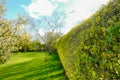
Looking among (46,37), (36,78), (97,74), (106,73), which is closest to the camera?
(106,73)

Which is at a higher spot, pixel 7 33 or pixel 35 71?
pixel 7 33

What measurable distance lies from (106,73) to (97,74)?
0.52m

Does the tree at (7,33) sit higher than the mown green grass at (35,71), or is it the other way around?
the tree at (7,33)

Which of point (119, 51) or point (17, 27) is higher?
point (17, 27)

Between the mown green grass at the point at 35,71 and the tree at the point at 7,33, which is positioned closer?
the mown green grass at the point at 35,71

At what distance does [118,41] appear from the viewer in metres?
3.08

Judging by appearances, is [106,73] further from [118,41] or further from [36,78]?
[36,78]

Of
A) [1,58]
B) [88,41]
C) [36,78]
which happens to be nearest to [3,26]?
[1,58]

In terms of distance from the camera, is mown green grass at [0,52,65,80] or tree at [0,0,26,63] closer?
mown green grass at [0,52,65,80]

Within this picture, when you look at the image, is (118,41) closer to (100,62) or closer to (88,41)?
(100,62)

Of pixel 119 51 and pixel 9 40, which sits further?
pixel 9 40

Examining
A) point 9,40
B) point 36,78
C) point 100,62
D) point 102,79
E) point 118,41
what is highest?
point 9,40

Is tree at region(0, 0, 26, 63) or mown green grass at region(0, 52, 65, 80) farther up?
tree at region(0, 0, 26, 63)

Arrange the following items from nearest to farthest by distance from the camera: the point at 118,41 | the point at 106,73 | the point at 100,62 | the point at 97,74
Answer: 1. the point at 118,41
2. the point at 106,73
3. the point at 100,62
4. the point at 97,74
